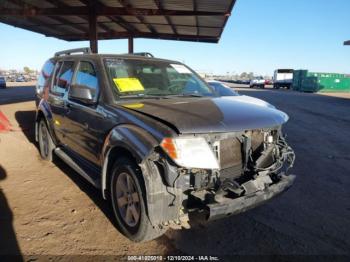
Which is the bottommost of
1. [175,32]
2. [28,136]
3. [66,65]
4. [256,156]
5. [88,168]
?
[28,136]

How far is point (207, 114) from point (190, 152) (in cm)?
54

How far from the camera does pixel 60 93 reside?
5.07 metres

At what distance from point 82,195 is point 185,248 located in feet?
6.36

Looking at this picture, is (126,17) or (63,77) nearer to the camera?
(63,77)

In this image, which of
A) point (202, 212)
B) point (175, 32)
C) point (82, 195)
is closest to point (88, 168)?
point (82, 195)

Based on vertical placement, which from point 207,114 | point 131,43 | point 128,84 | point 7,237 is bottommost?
point 7,237

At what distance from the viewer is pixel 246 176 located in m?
3.28

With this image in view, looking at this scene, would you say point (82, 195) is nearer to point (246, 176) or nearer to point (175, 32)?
point (246, 176)

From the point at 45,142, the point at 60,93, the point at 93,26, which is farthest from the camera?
the point at 93,26

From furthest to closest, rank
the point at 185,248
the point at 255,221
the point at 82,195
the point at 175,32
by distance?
the point at 175,32 < the point at 82,195 < the point at 255,221 < the point at 185,248

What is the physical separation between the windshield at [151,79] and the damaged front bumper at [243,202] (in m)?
1.68

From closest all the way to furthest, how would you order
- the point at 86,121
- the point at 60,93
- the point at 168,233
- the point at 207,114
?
the point at 207,114 → the point at 168,233 → the point at 86,121 → the point at 60,93

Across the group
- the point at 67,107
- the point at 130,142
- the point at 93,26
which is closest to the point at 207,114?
the point at 130,142

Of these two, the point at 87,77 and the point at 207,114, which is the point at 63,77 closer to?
the point at 87,77
